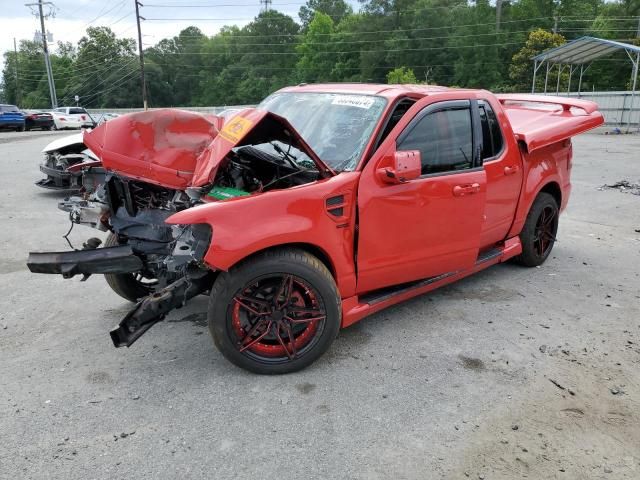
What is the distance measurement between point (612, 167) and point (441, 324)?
1088 cm

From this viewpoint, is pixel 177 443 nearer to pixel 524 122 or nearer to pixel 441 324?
pixel 441 324

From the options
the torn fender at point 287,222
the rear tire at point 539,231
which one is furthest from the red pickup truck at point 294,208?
the rear tire at point 539,231

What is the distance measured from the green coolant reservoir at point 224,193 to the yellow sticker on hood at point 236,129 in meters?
0.36

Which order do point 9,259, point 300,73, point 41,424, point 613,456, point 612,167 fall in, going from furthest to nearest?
1. point 300,73
2. point 612,167
3. point 9,259
4. point 41,424
5. point 613,456

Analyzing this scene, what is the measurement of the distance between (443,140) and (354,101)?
776mm

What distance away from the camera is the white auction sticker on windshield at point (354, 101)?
4.00 metres

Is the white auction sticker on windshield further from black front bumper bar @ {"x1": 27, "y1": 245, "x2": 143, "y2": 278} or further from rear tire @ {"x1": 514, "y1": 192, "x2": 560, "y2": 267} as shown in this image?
rear tire @ {"x1": 514, "y1": 192, "x2": 560, "y2": 267}

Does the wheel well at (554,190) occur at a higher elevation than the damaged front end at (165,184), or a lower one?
lower

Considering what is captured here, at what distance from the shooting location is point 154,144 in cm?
388

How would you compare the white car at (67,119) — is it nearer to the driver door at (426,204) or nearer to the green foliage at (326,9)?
the driver door at (426,204)

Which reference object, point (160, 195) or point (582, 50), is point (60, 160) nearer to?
point (160, 195)

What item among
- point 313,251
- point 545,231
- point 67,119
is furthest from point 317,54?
point 313,251

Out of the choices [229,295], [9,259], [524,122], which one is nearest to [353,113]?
[229,295]

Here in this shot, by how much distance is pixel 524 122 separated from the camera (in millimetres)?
5516
